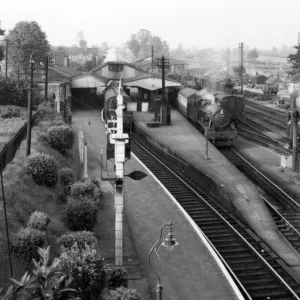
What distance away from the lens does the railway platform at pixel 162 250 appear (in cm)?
1421

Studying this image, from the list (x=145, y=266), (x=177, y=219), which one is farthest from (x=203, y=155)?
(x=145, y=266)

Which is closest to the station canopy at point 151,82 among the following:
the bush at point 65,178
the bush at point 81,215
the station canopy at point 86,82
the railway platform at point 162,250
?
the station canopy at point 86,82

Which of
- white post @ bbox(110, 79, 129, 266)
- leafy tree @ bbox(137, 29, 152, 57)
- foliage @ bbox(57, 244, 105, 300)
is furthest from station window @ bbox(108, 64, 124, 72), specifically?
leafy tree @ bbox(137, 29, 152, 57)

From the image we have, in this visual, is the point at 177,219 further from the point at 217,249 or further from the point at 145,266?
the point at 145,266

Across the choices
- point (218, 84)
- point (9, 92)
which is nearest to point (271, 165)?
point (218, 84)

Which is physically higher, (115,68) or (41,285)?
(115,68)

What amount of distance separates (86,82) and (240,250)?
3956 cm

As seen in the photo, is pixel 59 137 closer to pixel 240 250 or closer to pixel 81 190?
pixel 81 190

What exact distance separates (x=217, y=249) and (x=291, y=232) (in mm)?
4365

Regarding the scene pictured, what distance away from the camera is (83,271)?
12023 mm

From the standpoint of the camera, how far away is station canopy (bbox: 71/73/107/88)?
53.9 m

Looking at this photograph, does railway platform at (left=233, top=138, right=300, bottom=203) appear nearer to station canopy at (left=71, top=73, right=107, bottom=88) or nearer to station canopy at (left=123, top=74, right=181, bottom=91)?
station canopy at (left=123, top=74, right=181, bottom=91)

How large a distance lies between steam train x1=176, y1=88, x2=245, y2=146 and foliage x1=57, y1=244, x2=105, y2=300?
71.8 feet

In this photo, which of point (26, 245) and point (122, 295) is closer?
point (122, 295)
